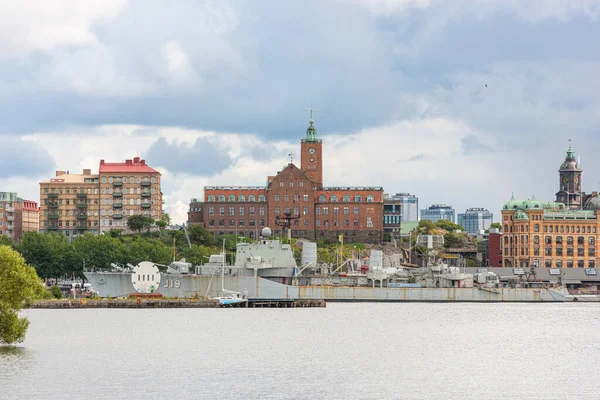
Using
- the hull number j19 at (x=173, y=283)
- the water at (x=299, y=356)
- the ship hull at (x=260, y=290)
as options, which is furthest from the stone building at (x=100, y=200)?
the water at (x=299, y=356)

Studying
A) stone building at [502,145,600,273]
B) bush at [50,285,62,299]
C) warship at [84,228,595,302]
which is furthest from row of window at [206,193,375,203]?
bush at [50,285,62,299]

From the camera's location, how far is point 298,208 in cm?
18075

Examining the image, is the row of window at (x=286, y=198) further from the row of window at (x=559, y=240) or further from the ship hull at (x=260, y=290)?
the ship hull at (x=260, y=290)

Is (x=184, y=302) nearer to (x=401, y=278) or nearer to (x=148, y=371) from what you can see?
(x=401, y=278)

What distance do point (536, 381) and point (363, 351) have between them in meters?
16.2

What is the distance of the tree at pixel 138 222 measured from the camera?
17000cm

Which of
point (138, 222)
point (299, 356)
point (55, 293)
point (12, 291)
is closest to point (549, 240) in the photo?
point (138, 222)

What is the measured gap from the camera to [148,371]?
201ft

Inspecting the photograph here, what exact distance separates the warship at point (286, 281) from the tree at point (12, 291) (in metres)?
49.5

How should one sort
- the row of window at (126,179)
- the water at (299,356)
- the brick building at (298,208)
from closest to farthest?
the water at (299,356)
the row of window at (126,179)
the brick building at (298,208)

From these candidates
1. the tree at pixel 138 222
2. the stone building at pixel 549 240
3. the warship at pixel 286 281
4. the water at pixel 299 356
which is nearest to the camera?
the water at pixel 299 356

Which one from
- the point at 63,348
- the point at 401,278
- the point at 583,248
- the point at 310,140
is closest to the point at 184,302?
the point at 401,278

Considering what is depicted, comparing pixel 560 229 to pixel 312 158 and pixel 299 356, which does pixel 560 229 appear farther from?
pixel 299 356

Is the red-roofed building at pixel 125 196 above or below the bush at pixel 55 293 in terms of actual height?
above
